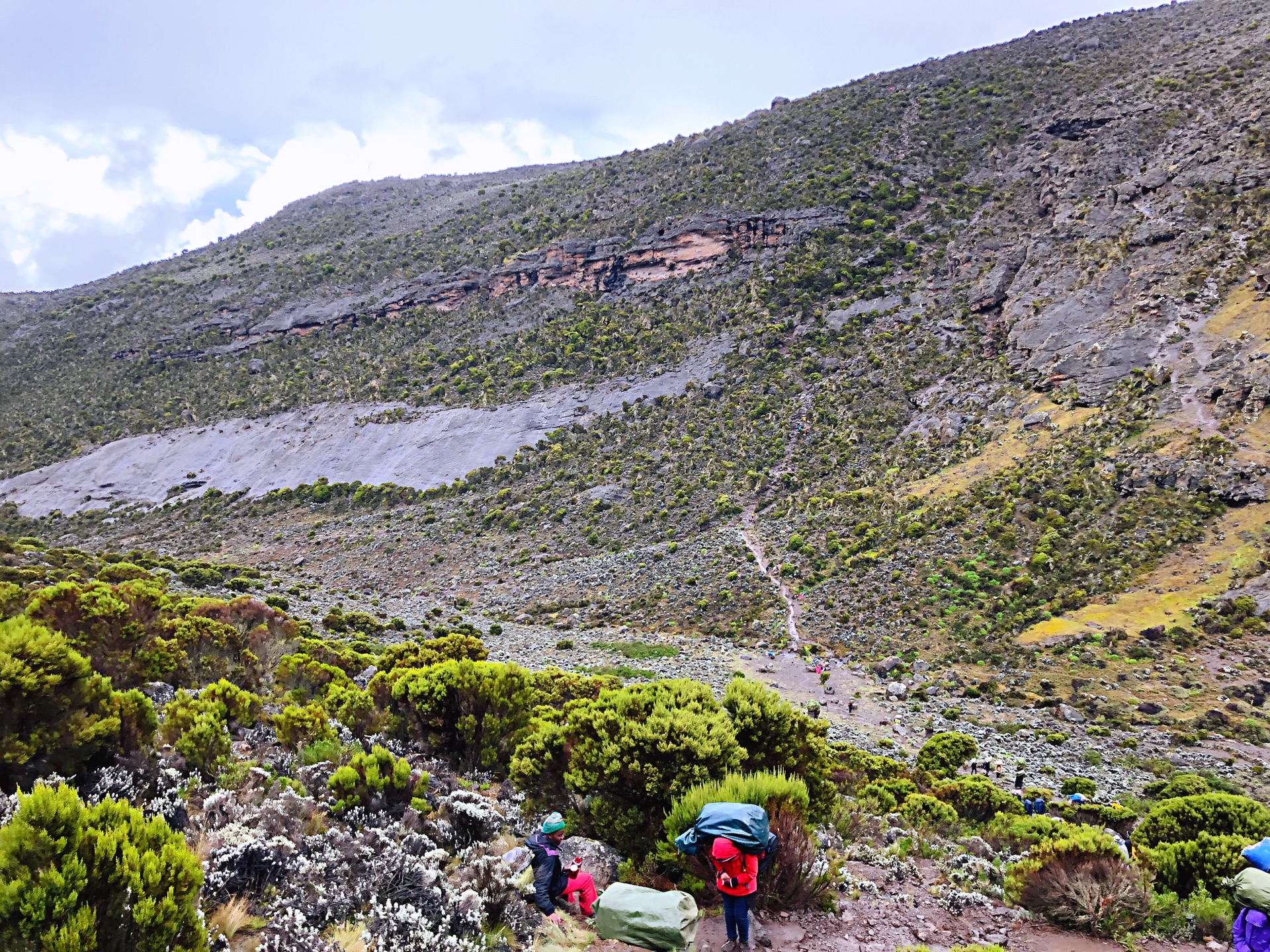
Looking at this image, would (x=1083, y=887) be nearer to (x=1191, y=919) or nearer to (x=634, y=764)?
(x=1191, y=919)

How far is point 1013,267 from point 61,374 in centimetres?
8306

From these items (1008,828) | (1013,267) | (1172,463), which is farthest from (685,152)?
(1008,828)

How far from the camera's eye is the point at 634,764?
667 cm

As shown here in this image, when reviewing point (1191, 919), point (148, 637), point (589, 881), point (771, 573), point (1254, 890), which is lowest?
point (771, 573)

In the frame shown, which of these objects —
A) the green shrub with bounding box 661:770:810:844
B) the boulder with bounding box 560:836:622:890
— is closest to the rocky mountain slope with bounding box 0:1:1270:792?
the green shrub with bounding box 661:770:810:844

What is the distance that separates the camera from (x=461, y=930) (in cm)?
471

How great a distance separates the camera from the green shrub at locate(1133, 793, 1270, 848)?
297 inches

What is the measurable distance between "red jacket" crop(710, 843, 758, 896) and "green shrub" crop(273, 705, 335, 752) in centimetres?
529

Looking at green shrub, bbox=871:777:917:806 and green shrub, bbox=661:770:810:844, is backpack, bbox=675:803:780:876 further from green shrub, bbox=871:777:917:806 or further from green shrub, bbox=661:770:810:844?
green shrub, bbox=871:777:917:806

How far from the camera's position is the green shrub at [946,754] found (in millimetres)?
14352

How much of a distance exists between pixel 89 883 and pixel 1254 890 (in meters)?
7.10

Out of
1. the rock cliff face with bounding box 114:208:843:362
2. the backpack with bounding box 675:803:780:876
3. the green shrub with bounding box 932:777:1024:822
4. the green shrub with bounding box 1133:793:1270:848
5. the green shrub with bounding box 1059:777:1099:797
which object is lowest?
the green shrub with bounding box 1059:777:1099:797

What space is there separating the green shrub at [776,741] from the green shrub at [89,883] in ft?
18.7

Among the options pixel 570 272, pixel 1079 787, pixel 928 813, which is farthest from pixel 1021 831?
pixel 570 272
